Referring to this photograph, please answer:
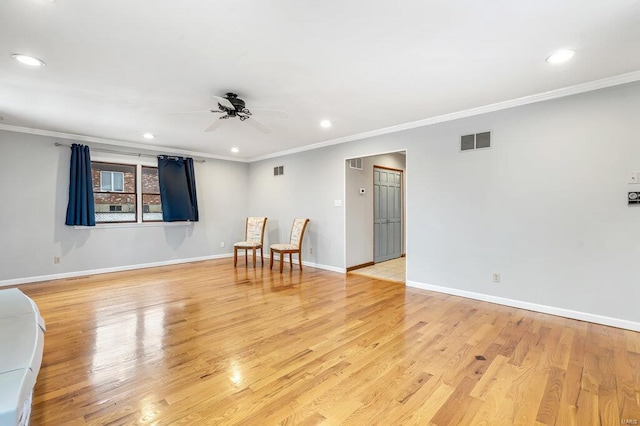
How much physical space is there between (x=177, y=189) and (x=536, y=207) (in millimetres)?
6355

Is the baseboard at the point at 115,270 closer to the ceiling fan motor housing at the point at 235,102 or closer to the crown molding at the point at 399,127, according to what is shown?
the crown molding at the point at 399,127

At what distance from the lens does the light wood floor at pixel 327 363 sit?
177cm

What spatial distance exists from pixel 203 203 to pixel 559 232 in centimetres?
658

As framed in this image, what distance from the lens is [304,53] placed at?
247cm

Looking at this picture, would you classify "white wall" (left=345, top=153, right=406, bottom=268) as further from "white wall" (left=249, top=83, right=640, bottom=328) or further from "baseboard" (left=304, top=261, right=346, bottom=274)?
"white wall" (left=249, top=83, right=640, bottom=328)

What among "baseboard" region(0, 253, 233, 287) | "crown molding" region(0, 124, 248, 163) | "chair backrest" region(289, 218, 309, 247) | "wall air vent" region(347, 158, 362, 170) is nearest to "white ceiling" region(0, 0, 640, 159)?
"crown molding" region(0, 124, 248, 163)

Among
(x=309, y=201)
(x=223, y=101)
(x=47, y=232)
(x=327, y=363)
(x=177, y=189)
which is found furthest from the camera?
(x=177, y=189)

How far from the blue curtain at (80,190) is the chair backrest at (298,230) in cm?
363

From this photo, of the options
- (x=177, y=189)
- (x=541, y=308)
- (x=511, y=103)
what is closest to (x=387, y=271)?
(x=541, y=308)

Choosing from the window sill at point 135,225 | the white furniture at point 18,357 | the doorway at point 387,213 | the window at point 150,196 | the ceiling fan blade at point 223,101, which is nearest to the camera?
the white furniture at point 18,357

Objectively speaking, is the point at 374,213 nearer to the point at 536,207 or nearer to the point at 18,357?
the point at 536,207

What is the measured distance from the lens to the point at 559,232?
329 cm

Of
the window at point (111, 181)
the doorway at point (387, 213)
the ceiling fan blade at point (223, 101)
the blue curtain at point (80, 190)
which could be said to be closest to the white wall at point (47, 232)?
the blue curtain at point (80, 190)

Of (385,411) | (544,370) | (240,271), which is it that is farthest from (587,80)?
(240,271)
